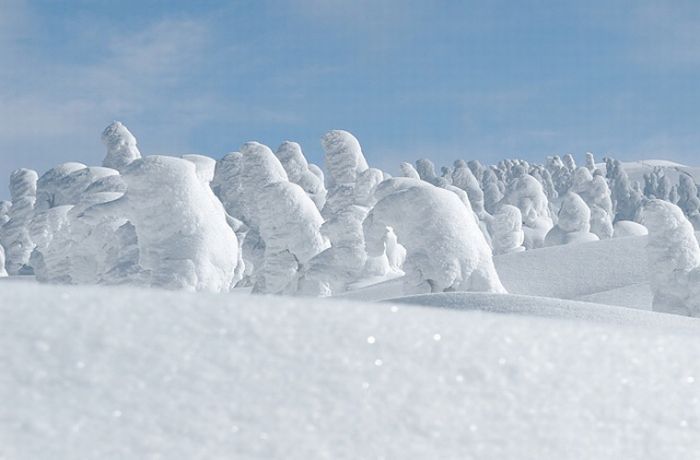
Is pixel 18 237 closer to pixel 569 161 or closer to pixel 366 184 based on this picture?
pixel 366 184

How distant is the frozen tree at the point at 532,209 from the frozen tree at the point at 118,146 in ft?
38.8

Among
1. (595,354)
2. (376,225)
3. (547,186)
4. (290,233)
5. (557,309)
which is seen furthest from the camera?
(547,186)

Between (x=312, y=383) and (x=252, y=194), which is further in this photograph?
(x=252, y=194)

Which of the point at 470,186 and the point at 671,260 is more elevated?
the point at 671,260

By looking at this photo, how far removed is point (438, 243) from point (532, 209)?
773 inches

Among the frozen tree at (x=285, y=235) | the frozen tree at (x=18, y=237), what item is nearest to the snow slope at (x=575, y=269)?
the frozen tree at (x=285, y=235)

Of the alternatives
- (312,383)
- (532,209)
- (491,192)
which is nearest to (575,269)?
(312,383)

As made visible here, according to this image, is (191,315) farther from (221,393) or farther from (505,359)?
(505,359)

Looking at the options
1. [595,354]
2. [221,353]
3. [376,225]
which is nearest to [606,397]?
[595,354]

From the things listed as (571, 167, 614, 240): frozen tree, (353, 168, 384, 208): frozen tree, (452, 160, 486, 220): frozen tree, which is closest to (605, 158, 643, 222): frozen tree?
(452, 160, 486, 220): frozen tree

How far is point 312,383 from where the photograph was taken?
163 cm

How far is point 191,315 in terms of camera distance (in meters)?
1.70

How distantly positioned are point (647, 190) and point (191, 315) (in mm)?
54776

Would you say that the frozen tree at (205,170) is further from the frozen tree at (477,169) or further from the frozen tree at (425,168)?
the frozen tree at (477,169)
